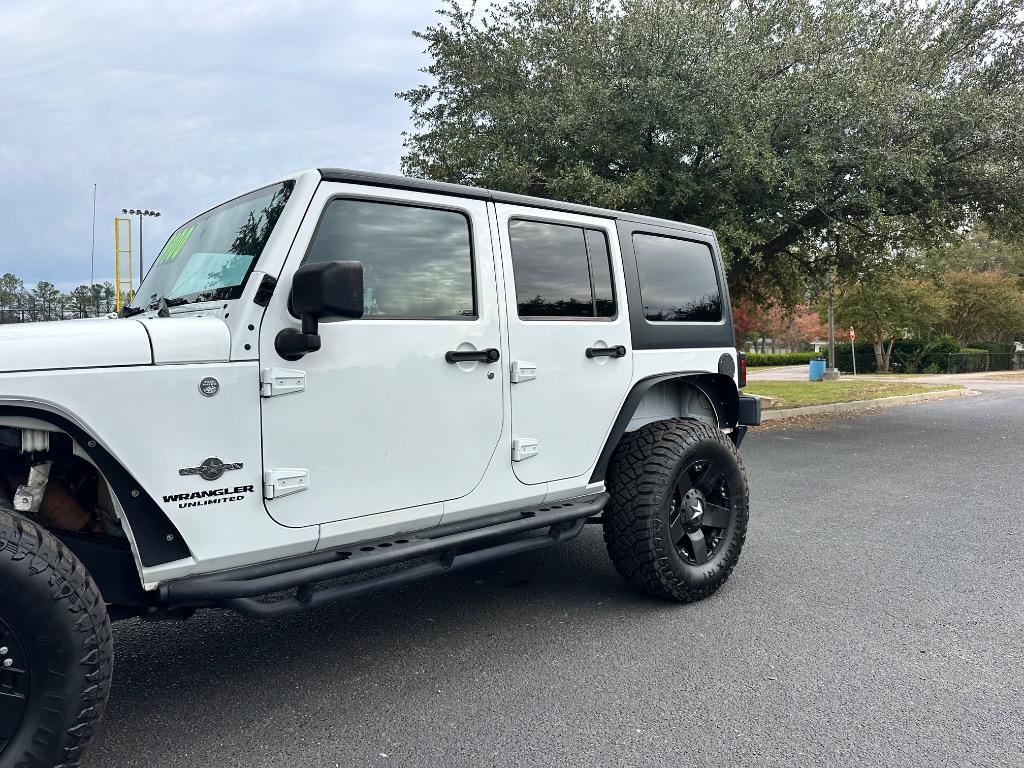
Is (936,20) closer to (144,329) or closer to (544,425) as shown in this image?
(544,425)

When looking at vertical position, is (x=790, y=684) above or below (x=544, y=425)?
below

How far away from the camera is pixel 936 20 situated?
38.2ft

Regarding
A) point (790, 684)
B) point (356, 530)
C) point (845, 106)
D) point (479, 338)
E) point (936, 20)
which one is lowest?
point (790, 684)

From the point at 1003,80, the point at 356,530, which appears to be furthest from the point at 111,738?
the point at 1003,80

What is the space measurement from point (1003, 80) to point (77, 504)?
45.0 ft

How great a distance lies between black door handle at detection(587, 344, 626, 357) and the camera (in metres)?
3.50

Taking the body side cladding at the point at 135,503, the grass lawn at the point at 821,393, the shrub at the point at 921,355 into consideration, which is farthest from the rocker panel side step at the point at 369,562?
the shrub at the point at 921,355

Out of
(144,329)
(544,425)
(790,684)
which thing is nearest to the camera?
(144,329)

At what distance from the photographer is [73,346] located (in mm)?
2145

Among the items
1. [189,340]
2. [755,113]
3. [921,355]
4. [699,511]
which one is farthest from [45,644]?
[921,355]

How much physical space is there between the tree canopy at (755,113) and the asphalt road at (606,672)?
6.60 m

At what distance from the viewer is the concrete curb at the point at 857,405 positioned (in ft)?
44.3

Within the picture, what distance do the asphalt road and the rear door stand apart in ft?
2.80

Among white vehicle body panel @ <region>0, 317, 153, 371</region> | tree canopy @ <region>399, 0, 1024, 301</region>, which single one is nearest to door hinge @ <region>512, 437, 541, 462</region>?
white vehicle body panel @ <region>0, 317, 153, 371</region>
